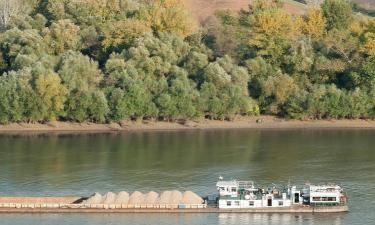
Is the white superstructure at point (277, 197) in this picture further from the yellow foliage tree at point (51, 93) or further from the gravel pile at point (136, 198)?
the yellow foliage tree at point (51, 93)

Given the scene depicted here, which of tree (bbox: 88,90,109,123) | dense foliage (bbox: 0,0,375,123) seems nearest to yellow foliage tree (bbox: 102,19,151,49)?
dense foliage (bbox: 0,0,375,123)

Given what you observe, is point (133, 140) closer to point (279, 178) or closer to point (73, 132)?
point (73, 132)

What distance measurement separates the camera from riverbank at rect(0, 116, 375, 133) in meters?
124

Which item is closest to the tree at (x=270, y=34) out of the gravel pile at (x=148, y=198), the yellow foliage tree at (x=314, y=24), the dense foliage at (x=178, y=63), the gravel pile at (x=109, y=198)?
the dense foliage at (x=178, y=63)

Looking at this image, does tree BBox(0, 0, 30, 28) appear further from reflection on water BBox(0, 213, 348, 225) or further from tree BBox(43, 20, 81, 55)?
reflection on water BBox(0, 213, 348, 225)

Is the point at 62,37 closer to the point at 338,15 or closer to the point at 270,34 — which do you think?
the point at 270,34

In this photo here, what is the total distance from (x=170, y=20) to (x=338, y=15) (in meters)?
23.6

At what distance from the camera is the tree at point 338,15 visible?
14125 cm

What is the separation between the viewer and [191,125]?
410 ft

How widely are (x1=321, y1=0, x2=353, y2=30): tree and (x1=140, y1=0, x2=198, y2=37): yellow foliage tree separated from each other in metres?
18.8

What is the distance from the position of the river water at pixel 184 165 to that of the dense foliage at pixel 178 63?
15.8ft

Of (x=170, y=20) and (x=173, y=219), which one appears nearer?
(x=173, y=219)

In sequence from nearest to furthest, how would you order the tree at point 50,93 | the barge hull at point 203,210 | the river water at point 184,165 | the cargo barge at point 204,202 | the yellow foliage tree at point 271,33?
the river water at point 184,165, the barge hull at point 203,210, the cargo barge at point 204,202, the tree at point 50,93, the yellow foliage tree at point 271,33

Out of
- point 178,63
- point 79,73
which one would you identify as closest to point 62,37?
point 79,73
